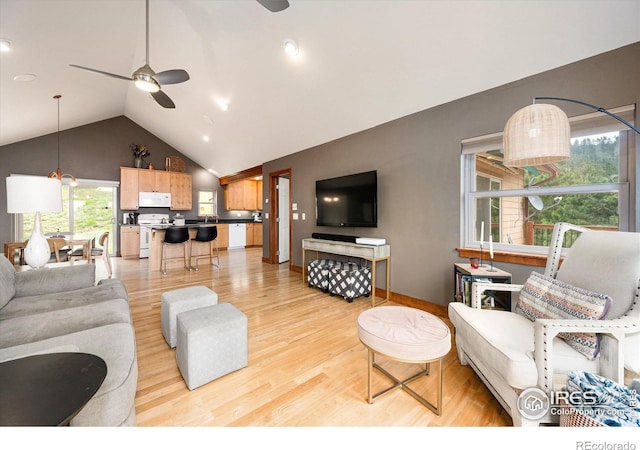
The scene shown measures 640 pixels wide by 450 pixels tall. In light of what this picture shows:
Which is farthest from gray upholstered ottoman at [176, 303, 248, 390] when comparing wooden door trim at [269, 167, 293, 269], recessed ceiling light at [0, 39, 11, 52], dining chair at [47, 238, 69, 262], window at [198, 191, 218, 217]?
window at [198, 191, 218, 217]

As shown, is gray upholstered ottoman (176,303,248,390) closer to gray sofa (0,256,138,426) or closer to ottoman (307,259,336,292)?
gray sofa (0,256,138,426)

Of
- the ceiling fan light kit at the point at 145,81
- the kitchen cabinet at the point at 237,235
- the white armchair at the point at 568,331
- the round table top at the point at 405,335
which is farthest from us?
the kitchen cabinet at the point at 237,235

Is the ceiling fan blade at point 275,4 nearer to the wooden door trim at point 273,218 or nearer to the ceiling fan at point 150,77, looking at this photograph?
the ceiling fan at point 150,77

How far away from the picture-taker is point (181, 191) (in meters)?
7.32

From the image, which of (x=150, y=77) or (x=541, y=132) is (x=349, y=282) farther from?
(x=150, y=77)

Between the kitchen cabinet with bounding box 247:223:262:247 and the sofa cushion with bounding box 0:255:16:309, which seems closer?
the sofa cushion with bounding box 0:255:16:309

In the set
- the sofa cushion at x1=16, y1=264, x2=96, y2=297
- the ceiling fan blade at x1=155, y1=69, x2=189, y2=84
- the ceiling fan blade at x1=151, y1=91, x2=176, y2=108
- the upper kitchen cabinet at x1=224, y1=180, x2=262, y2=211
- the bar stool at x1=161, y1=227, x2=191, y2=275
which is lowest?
the sofa cushion at x1=16, y1=264, x2=96, y2=297

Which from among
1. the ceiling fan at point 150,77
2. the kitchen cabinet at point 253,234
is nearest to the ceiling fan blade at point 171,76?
the ceiling fan at point 150,77

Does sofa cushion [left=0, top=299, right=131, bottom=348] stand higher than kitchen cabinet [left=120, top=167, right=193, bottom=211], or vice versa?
kitchen cabinet [left=120, top=167, right=193, bottom=211]

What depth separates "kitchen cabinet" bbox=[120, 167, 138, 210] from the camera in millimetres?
6406

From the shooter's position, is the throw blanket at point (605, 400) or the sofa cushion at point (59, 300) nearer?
the throw blanket at point (605, 400)

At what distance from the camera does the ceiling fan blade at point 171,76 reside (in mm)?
2809

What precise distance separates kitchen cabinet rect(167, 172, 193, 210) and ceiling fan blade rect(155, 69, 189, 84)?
489 centimetres

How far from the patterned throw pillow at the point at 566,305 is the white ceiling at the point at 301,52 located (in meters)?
1.86
